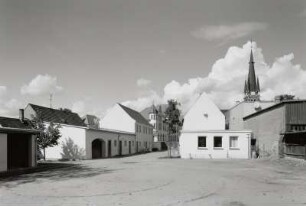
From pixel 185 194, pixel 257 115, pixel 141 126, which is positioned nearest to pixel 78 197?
pixel 185 194

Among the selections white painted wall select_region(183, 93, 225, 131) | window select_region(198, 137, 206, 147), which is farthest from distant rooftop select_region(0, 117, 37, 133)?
white painted wall select_region(183, 93, 225, 131)

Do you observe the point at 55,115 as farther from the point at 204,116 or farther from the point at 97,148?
the point at 204,116

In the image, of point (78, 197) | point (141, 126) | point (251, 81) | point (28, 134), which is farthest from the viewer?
point (251, 81)

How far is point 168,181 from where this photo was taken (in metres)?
16.2

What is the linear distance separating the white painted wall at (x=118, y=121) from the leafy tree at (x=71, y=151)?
2244 cm

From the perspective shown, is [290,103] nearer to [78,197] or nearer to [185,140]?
[185,140]

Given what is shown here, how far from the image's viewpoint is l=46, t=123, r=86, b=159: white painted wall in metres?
36.3

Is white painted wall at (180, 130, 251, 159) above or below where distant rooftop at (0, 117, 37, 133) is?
below

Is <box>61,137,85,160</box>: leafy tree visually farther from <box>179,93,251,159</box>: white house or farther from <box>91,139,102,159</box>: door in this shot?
<box>179,93,251,159</box>: white house

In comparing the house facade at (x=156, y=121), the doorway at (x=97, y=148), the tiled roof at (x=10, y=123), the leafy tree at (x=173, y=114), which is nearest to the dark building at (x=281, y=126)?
the doorway at (x=97, y=148)

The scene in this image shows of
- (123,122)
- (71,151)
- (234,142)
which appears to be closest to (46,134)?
(71,151)

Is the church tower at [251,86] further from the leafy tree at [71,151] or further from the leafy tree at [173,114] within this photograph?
the leafy tree at [71,151]

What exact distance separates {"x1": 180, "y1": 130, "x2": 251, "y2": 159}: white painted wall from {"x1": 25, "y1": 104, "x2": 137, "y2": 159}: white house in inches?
392

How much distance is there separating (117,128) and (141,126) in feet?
19.5
